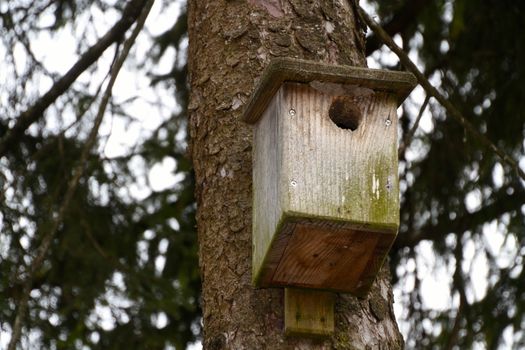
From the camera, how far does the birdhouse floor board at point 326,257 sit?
102 inches

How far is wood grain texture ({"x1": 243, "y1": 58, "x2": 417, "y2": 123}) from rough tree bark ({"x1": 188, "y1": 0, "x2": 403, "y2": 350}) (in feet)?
1.08

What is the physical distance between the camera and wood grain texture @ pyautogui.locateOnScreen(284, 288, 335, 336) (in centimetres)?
262

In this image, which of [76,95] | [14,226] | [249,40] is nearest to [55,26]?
[76,95]

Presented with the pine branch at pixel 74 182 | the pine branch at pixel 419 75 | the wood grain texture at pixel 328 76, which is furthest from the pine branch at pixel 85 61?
the wood grain texture at pixel 328 76

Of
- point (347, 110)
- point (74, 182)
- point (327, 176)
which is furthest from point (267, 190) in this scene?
point (74, 182)

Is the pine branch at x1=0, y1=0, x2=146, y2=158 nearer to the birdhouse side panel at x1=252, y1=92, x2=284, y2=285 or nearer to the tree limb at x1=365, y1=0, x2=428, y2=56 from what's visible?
the birdhouse side panel at x1=252, y1=92, x2=284, y2=285

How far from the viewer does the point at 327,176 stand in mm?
2588

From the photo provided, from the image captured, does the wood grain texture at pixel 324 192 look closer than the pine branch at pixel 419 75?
Yes

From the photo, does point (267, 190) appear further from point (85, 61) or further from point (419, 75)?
point (85, 61)

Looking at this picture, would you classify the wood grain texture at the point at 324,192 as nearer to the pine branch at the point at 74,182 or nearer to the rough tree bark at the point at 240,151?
the rough tree bark at the point at 240,151

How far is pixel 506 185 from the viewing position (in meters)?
5.28

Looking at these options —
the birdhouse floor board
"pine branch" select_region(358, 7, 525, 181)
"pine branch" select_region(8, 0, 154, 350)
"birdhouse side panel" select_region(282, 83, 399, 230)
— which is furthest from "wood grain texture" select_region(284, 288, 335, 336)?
"pine branch" select_region(8, 0, 154, 350)

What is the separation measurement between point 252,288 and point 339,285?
21cm

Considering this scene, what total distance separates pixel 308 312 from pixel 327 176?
1.03 feet
